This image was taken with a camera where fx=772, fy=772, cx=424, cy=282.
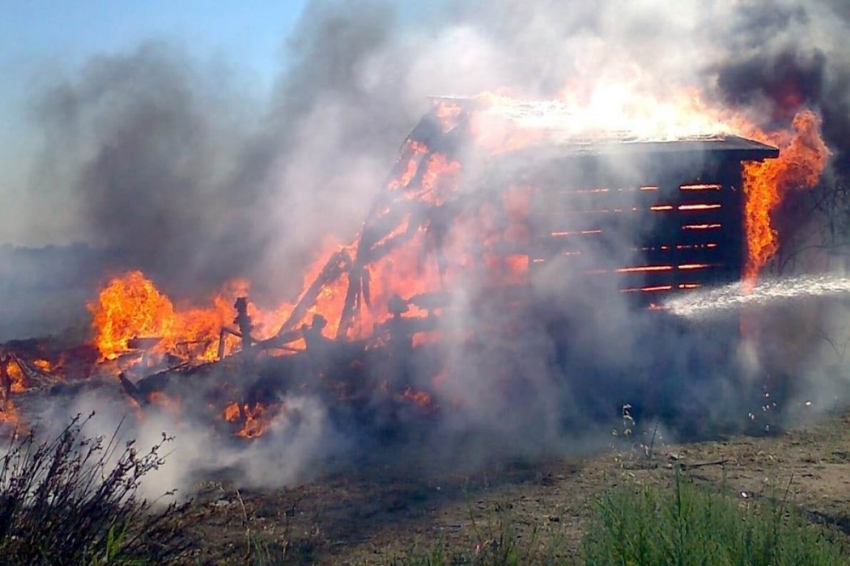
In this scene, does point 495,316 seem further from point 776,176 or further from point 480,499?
point 776,176

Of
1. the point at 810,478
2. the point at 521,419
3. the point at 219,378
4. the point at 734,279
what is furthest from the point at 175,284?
the point at 810,478

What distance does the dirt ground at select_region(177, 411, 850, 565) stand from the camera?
17.4 feet

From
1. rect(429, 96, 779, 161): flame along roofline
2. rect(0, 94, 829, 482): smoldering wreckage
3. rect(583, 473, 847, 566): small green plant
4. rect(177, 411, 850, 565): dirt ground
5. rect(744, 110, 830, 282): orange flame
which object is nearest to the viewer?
rect(583, 473, 847, 566): small green plant

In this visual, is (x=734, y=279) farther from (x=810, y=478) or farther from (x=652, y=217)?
(x=810, y=478)

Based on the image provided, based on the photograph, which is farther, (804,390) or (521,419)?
(804,390)

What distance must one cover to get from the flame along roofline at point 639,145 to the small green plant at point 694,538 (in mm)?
6026

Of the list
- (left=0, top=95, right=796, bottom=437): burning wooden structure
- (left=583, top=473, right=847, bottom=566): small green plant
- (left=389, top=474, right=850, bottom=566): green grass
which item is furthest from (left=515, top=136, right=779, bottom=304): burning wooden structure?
(left=583, top=473, right=847, bottom=566): small green plant

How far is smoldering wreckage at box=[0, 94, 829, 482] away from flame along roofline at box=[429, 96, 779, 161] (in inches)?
1.5

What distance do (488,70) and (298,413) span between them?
328 inches

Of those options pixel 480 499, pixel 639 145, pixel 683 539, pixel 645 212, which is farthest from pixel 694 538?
pixel 639 145

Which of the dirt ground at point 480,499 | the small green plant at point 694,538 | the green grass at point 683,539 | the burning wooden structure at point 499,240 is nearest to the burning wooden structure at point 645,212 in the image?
the burning wooden structure at point 499,240

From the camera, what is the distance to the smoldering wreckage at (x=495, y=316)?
8.81 metres

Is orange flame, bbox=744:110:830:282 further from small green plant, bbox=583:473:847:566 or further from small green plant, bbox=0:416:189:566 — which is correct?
small green plant, bbox=0:416:189:566

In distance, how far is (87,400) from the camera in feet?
29.8
